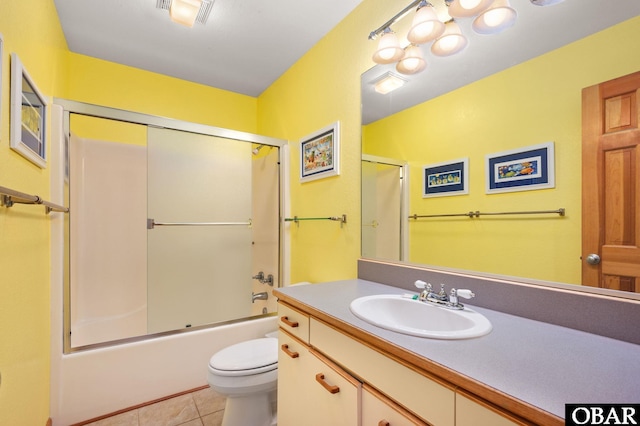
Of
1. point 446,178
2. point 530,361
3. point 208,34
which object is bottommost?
point 530,361

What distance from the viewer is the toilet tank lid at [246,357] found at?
4.66 feet

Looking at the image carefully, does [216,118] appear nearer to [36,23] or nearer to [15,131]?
[36,23]

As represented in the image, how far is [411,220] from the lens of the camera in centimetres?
145

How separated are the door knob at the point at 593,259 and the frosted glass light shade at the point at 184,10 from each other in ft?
7.10

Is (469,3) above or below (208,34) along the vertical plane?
below

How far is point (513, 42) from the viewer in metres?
1.07

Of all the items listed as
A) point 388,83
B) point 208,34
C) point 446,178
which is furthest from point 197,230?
point 446,178

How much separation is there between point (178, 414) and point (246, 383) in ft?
2.06

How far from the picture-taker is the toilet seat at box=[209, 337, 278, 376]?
1.40m

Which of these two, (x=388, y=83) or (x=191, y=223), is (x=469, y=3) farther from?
(x=191, y=223)

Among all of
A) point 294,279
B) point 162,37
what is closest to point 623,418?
point 294,279

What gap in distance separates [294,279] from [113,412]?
1.35 m

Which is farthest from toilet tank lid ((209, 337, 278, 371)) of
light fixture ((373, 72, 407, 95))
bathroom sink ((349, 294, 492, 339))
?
light fixture ((373, 72, 407, 95))

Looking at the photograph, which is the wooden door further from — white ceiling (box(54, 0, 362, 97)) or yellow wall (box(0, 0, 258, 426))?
yellow wall (box(0, 0, 258, 426))
